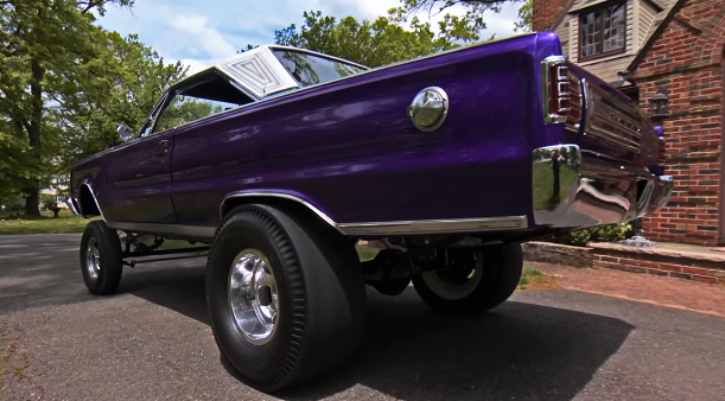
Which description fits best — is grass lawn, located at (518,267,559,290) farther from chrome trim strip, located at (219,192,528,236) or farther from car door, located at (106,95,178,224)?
car door, located at (106,95,178,224)

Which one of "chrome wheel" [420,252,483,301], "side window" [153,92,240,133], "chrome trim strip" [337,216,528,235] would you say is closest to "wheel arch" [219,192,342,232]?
"chrome trim strip" [337,216,528,235]

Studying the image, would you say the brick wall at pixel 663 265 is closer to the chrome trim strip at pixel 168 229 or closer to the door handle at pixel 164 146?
the chrome trim strip at pixel 168 229

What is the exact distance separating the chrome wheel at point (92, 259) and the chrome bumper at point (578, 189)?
456 cm

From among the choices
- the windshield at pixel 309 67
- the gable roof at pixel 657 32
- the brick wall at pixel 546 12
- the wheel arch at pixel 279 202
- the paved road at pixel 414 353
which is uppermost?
the brick wall at pixel 546 12

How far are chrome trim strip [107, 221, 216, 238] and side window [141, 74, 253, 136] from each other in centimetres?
77

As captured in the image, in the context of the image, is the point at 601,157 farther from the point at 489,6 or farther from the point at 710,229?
the point at 489,6

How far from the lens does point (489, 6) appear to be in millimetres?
12867

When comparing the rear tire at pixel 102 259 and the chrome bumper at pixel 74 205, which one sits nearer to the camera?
the rear tire at pixel 102 259

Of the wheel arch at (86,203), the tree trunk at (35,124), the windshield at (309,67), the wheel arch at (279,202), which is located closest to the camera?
the wheel arch at (279,202)

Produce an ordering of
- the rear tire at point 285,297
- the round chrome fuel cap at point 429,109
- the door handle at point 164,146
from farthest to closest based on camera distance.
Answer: the door handle at point 164,146 → the rear tire at point 285,297 → the round chrome fuel cap at point 429,109

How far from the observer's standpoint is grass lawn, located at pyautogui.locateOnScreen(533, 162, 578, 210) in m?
1.77

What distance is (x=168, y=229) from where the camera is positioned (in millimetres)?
3777

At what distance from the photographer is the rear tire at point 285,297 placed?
2.28 metres

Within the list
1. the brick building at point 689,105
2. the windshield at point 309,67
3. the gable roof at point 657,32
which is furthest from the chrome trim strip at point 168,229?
the gable roof at point 657,32
